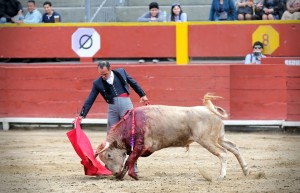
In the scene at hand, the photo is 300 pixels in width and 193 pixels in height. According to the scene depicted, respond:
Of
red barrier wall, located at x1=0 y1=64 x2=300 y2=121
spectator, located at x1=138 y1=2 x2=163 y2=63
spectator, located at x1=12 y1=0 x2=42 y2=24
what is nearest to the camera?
red barrier wall, located at x1=0 y1=64 x2=300 y2=121

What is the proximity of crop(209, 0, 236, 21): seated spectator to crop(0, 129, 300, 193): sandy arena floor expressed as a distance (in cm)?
217

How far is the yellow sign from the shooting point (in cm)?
1430

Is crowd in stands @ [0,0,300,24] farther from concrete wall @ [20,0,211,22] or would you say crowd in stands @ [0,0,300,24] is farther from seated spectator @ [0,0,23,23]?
concrete wall @ [20,0,211,22]

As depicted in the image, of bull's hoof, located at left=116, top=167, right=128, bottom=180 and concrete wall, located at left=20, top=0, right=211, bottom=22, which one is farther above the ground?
concrete wall, located at left=20, top=0, right=211, bottom=22

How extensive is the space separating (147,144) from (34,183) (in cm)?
121

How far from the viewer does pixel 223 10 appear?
14.6 m

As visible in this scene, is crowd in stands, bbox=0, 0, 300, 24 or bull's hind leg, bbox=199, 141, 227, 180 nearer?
bull's hind leg, bbox=199, 141, 227, 180

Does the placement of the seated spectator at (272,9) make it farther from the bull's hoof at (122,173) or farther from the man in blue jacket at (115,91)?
the bull's hoof at (122,173)

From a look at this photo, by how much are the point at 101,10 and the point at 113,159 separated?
7.28 metres

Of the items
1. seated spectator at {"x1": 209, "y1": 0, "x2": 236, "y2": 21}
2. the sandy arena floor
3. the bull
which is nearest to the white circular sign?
the sandy arena floor

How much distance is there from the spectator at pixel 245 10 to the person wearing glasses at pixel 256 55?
25.2 inches

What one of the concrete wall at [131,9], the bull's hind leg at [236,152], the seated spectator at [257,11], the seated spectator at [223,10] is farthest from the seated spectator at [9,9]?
the bull's hind leg at [236,152]

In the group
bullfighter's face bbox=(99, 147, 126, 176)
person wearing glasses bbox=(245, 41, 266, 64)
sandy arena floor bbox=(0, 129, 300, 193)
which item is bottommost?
sandy arena floor bbox=(0, 129, 300, 193)

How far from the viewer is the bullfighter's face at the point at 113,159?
30.3ft
